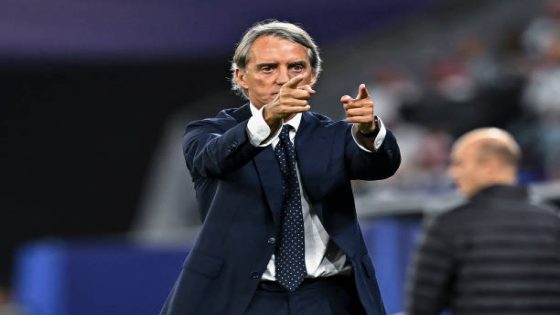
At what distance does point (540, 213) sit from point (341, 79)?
10538 mm

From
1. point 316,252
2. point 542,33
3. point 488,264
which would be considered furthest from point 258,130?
point 542,33

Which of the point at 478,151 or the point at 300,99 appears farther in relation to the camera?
the point at 478,151

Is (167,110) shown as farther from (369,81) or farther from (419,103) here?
(419,103)

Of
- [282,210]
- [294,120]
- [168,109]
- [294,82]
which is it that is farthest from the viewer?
[168,109]

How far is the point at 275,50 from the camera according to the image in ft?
12.8

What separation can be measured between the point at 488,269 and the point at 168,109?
12.6m

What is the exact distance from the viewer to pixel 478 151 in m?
4.76

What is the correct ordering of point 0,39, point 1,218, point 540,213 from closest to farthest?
point 540,213 < point 0,39 < point 1,218

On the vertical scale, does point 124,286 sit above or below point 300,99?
below

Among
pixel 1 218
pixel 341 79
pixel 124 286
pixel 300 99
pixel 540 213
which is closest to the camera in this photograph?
pixel 300 99

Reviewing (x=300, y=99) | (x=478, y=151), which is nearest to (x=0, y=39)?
(x=478, y=151)

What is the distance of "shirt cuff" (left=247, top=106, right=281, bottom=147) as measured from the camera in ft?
12.3

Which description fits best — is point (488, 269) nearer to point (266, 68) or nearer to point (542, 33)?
point (266, 68)

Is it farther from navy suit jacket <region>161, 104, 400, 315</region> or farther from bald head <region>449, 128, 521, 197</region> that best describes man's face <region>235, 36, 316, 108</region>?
bald head <region>449, 128, 521, 197</region>
